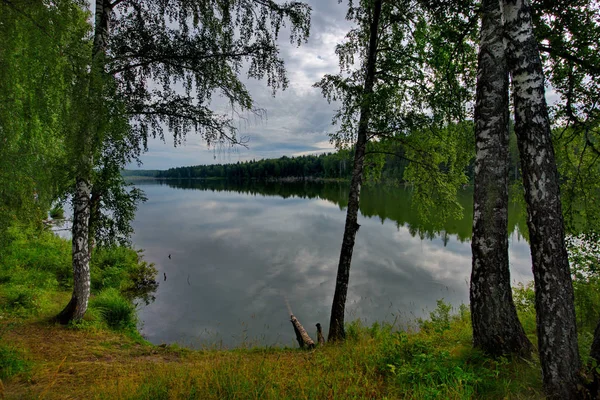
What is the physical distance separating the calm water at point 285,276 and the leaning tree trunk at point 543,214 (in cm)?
465

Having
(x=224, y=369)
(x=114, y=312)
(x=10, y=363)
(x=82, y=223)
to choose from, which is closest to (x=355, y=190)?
(x=224, y=369)

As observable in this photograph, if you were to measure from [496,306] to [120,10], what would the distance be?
9.07m

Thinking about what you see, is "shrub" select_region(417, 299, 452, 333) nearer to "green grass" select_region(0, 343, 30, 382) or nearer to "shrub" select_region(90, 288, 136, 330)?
"green grass" select_region(0, 343, 30, 382)

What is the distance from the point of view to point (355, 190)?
7379 mm

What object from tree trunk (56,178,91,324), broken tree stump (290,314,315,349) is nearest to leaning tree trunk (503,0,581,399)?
broken tree stump (290,314,315,349)

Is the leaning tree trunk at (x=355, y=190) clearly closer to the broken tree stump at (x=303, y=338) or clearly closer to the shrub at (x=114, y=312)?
the broken tree stump at (x=303, y=338)

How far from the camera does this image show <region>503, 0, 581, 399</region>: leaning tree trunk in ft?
8.80

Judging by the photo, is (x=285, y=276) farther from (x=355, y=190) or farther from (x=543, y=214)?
(x=543, y=214)

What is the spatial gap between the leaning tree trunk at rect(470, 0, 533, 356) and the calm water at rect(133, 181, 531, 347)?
10.5 ft

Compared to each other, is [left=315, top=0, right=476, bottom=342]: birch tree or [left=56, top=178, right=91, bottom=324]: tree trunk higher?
[left=315, top=0, right=476, bottom=342]: birch tree

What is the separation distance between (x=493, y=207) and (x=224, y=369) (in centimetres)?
455

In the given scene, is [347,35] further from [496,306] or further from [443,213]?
[496,306]

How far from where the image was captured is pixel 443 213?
23.8ft

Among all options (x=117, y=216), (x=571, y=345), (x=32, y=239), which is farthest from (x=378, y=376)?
(x=32, y=239)
